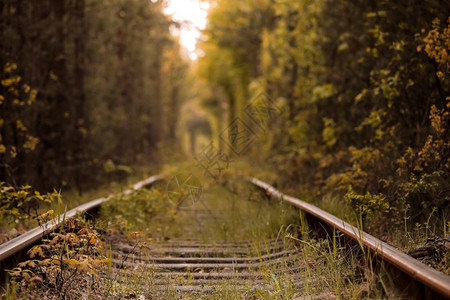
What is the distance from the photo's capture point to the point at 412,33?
6500 mm

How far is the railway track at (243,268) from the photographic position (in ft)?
9.91

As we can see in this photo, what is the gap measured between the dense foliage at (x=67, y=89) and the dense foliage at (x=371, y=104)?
18.2 ft

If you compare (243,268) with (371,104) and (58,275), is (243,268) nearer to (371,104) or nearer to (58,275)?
(58,275)

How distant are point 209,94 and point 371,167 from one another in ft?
146

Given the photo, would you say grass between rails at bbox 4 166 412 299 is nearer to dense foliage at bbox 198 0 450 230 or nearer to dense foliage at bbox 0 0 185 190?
dense foliage at bbox 198 0 450 230

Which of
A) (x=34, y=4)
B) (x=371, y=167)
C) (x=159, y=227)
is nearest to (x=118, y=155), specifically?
(x=34, y=4)

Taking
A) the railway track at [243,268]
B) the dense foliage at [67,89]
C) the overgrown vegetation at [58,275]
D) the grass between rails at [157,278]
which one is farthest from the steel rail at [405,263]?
the dense foliage at [67,89]

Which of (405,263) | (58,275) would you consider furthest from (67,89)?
(405,263)

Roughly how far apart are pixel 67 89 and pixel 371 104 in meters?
7.51

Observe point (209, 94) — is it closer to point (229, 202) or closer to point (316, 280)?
point (229, 202)

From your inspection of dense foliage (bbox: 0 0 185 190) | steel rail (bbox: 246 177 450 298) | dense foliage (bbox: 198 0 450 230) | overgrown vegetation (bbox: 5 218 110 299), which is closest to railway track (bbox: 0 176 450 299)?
steel rail (bbox: 246 177 450 298)

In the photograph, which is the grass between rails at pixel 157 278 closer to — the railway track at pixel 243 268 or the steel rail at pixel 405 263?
the railway track at pixel 243 268

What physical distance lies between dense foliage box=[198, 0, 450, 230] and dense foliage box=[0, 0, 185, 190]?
5546 millimetres

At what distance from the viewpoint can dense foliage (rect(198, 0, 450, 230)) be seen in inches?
207
